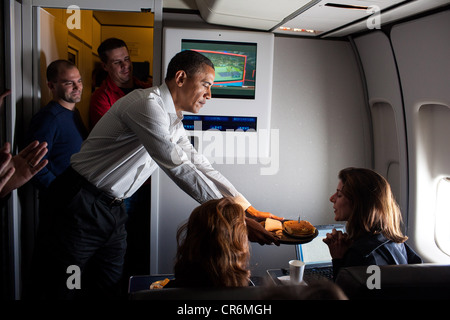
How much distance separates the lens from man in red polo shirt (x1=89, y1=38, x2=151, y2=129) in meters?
3.04

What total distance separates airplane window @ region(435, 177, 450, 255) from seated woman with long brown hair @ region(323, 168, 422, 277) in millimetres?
785

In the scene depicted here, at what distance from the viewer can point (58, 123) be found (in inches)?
103

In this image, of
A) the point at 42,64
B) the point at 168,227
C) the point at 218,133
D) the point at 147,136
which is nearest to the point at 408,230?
the point at 218,133

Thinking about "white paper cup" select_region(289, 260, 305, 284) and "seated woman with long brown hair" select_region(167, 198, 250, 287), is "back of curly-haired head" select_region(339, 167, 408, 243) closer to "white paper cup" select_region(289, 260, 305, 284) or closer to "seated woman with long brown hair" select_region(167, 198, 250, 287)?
"white paper cup" select_region(289, 260, 305, 284)

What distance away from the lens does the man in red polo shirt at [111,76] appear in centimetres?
304

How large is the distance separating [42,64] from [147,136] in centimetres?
131

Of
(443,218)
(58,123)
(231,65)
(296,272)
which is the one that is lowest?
(296,272)

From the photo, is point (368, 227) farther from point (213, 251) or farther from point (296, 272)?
point (213, 251)

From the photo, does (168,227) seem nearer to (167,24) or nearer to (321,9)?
(167,24)

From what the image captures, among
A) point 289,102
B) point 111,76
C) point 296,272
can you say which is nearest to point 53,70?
point 111,76

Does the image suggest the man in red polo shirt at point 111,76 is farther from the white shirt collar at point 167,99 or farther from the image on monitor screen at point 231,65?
the white shirt collar at point 167,99

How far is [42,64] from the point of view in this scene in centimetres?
268

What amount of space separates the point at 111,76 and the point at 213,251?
2224 mm

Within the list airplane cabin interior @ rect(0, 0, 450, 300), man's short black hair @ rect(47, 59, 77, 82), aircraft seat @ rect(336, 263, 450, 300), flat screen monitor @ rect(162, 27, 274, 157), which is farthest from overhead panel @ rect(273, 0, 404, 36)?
man's short black hair @ rect(47, 59, 77, 82)
